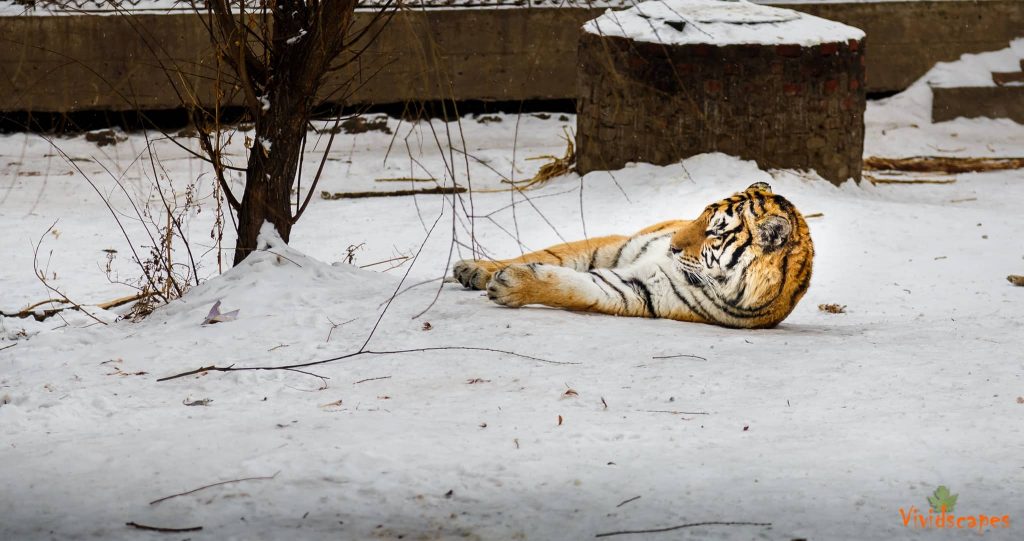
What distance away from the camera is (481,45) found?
11461 mm

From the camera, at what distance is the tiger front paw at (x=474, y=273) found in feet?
16.1

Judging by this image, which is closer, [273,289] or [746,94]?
[273,289]

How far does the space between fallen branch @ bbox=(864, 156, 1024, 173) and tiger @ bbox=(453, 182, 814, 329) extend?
5.54m

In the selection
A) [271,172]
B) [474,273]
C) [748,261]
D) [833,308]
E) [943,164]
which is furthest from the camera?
[943,164]

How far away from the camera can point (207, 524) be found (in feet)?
7.62

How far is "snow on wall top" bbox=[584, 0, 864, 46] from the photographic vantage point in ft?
25.8

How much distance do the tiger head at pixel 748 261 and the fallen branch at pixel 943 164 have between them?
553 centimetres

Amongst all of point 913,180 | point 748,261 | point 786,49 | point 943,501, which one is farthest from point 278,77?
point 913,180

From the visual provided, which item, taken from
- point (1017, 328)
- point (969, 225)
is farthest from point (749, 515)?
point (969, 225)

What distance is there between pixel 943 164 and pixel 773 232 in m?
6.00

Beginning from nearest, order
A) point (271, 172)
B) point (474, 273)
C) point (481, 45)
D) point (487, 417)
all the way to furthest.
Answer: point (487, 417), point (271, 172), point (474, 273), point (481, 45)

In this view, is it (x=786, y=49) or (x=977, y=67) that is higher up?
(x=786, y=49)

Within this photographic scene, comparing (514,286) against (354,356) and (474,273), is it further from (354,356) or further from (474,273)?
(354,356)

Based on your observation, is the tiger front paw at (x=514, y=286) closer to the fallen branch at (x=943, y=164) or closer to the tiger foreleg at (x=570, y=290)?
the tiger foreleg at (x=570, y=290)
